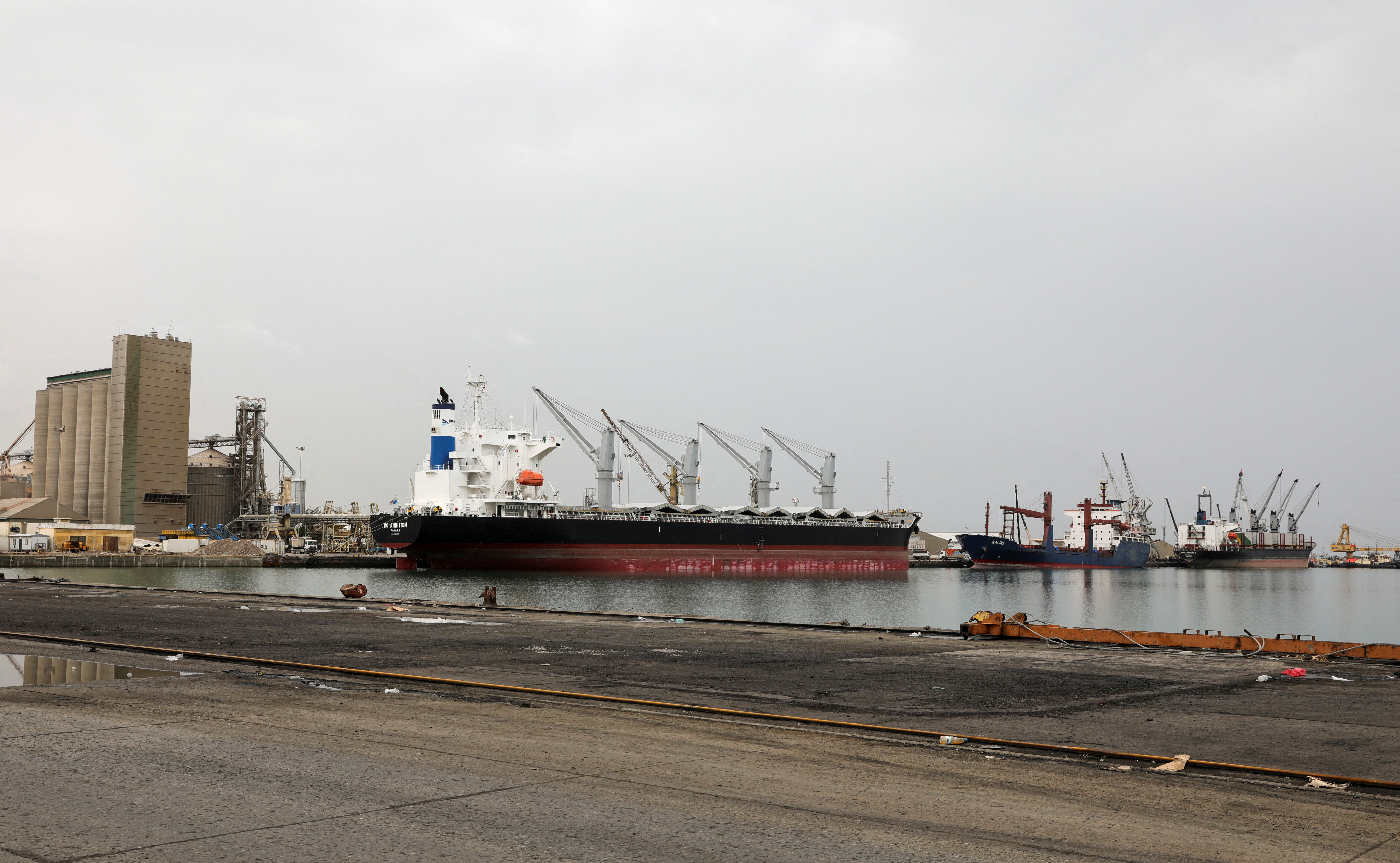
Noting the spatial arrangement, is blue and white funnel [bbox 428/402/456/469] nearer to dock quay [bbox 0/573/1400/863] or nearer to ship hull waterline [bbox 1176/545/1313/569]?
dock quay [bbox 0/573/1400/863]

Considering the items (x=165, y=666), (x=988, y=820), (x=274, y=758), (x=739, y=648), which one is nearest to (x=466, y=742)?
(x=274, y=758)

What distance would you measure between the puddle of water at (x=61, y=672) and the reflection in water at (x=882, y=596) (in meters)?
12.7

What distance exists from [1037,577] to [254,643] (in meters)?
85.2

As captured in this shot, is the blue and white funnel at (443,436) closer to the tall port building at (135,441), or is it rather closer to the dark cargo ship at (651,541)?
the dark cargo ship at (651,541)

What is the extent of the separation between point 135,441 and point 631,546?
2363 inches

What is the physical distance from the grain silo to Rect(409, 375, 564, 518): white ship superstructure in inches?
2062

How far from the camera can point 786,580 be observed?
68812 mm

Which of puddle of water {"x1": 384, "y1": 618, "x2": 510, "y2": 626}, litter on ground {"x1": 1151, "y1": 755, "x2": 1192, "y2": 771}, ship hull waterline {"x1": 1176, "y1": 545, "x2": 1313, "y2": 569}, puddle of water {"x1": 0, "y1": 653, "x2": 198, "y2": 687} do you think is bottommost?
ship hull waterline {"x1": 1176, "y1": 545, "x2": 1313, "y2": 569}

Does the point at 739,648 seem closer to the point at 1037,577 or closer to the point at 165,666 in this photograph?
the point at 165,666

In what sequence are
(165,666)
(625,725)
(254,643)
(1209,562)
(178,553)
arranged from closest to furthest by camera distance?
(625,725) → (165,666) → (254,643) → (178,553) → (1209,562)

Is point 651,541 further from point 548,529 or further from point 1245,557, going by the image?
point 1245,557

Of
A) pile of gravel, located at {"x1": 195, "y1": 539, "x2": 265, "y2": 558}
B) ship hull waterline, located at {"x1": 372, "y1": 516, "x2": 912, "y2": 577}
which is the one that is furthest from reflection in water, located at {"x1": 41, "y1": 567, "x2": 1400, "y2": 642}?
pile of gravel, located at {"x1": 195, "y1": 539, "x2": 265, "y2": 558}

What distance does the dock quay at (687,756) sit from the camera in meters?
5.33

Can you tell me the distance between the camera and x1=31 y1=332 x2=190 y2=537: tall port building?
326 feet
